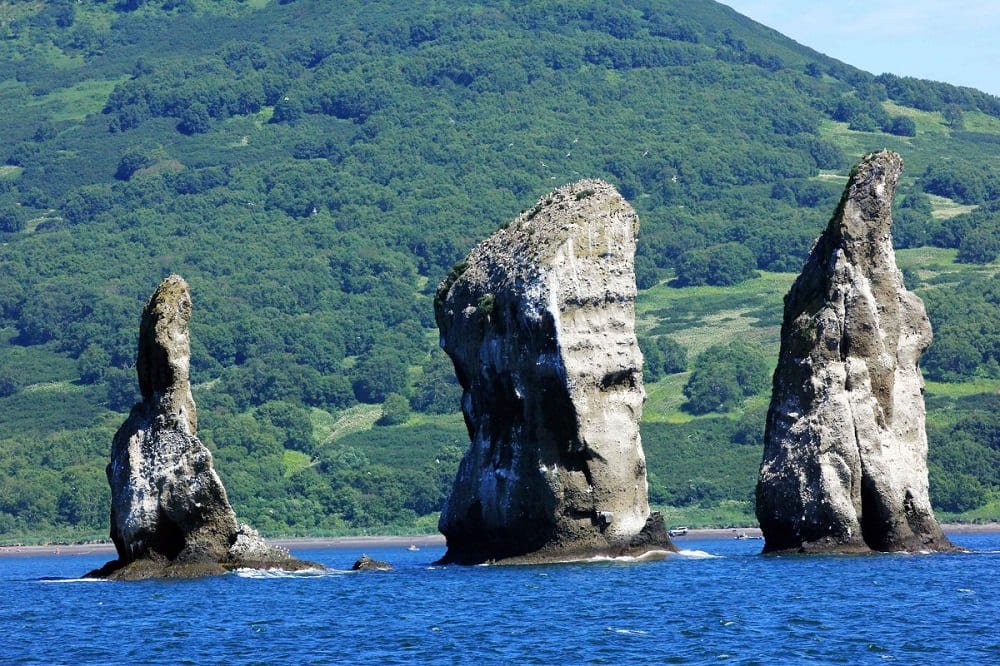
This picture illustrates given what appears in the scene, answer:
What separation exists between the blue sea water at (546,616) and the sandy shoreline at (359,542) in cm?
7223

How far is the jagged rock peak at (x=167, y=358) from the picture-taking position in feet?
209

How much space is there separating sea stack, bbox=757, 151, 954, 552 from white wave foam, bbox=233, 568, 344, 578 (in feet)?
45.3

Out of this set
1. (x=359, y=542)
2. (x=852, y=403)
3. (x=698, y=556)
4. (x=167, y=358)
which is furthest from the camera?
(x=359, y=542)

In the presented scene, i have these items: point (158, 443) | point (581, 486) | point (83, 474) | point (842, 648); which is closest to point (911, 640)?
point (842, 648)

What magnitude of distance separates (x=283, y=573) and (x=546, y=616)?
54.2 feet

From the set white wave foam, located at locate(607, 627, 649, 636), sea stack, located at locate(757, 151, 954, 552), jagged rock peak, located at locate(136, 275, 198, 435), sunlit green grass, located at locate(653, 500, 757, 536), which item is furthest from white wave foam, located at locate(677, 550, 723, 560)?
sunlit green grass, located at locate(653, 500, 757, 536)

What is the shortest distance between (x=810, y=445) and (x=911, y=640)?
1839 cm

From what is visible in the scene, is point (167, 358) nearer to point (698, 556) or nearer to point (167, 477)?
point (167, 477)

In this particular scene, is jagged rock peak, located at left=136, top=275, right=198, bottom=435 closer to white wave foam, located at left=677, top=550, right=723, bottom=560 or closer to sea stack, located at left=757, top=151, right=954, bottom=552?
sea stack, located at left=757, top=151, right=954, bottom=552

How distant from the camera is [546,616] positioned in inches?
2084

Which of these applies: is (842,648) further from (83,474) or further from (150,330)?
(83,474)

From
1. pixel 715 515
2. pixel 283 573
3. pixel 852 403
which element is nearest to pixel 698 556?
pixel 852 403

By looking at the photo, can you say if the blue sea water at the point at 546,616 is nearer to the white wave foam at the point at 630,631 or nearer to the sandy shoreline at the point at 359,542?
the white wave foam at the point at 630,631

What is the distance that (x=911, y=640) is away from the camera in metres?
47.3
